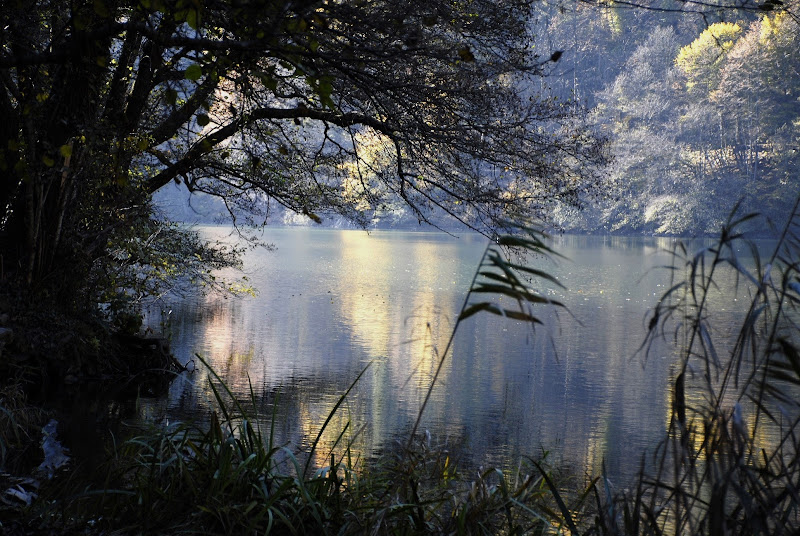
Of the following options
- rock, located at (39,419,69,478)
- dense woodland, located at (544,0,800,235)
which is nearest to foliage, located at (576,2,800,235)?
dense woodland, located at (544,0,800,235)

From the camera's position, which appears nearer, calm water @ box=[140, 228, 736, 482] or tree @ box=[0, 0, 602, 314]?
tree @ box=[0, 0, 602, 314]

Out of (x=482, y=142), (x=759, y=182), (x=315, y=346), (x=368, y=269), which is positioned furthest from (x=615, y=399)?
(x=759, y=182)

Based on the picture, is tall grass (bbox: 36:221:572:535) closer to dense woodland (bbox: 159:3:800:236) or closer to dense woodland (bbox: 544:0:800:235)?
dense woodland (bbox: 159:3:800:236)

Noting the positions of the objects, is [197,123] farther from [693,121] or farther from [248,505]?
[693,121]

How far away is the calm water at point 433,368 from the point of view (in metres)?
6.91

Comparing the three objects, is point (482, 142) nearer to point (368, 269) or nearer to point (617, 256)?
point (368, 269)

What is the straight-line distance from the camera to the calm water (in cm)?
691

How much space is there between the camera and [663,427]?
24.9ft

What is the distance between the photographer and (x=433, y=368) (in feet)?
32.7

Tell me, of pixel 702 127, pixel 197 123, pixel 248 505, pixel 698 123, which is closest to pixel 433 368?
pixel 197 123

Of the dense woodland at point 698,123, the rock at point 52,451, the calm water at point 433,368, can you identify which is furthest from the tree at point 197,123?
the dense woodland at point 698,123

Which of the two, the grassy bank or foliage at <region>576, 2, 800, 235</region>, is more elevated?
foliage at <region>576, 2, 800, 235</region>

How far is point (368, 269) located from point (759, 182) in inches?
899

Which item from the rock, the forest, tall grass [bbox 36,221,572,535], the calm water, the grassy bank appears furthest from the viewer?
the calm water
